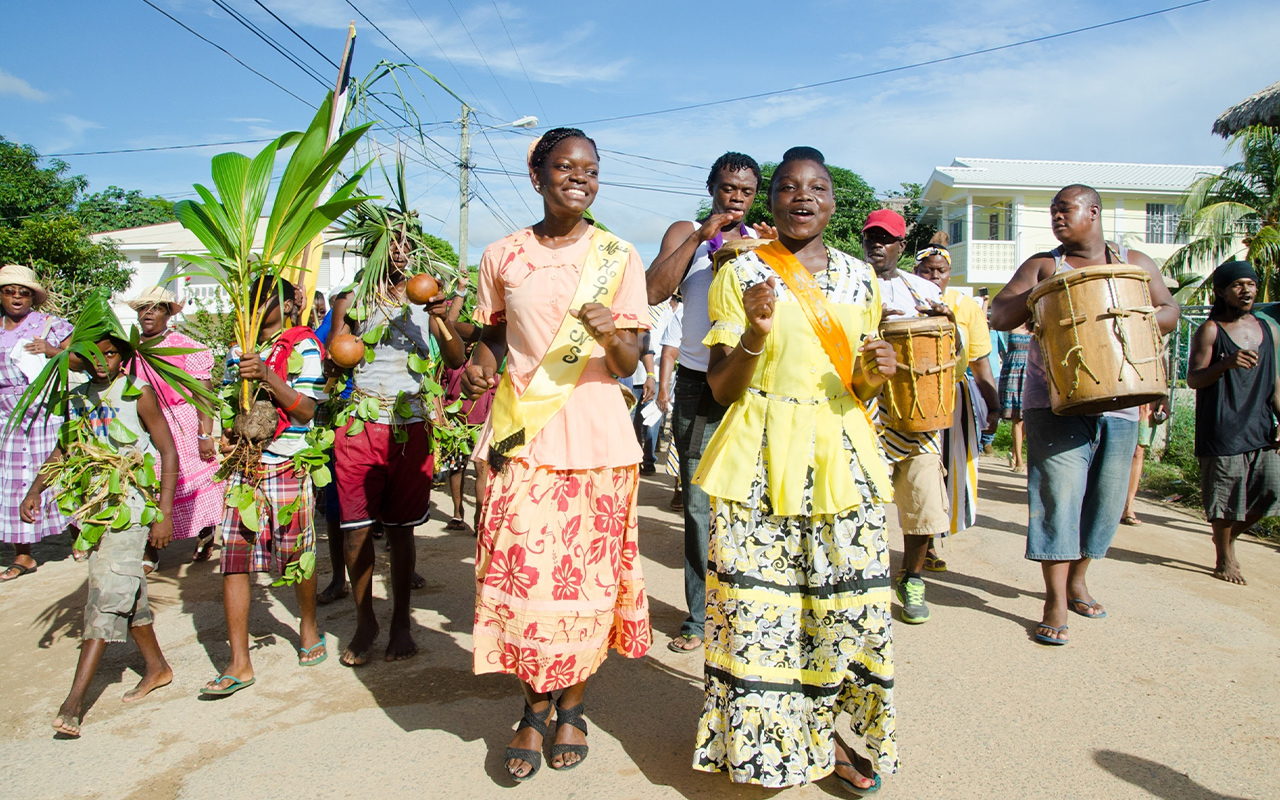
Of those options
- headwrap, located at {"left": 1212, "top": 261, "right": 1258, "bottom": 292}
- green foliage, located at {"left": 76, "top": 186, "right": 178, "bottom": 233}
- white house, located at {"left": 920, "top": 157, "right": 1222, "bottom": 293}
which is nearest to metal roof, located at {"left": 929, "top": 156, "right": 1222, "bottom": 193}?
white house, located at {"left": 920, "top": 157, "right": 1222, "bottom": 293}

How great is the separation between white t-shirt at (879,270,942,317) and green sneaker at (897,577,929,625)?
1562mm

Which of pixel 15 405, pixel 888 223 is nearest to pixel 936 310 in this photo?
pixel 888 223

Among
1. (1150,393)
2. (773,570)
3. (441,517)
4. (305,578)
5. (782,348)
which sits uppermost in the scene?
(782,348)

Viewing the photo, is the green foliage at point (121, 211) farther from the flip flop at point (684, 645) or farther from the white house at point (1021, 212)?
the flip flop at point (684, 645)

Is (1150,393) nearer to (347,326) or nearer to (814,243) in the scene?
(814,243)

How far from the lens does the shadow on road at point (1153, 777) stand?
2.86m

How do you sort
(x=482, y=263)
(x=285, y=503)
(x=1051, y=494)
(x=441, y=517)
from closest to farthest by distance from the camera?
(x=482, y=263), (x=285, y=503), (x=1051, y=494), (x=441, y=517)

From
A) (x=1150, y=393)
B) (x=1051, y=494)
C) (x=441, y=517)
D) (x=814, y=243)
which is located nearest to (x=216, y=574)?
(x=441, y=517)

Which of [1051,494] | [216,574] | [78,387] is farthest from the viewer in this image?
[216,574]

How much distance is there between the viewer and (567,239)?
10.4 feet

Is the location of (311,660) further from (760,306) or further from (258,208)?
(760,306)

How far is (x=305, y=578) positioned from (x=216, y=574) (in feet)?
7.57

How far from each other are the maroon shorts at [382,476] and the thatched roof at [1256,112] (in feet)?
77.5

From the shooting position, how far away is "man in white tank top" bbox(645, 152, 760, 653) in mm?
4199
